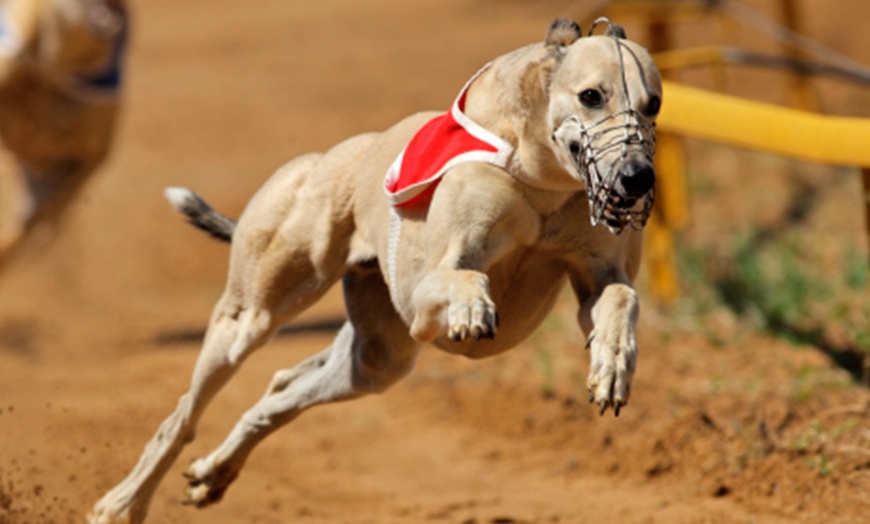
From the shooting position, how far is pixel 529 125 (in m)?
4.03

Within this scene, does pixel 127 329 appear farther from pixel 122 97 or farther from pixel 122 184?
pixel 122 184

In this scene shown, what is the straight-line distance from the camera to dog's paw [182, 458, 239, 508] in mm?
5234

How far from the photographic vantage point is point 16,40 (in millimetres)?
8984

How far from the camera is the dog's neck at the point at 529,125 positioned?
398 centimetres

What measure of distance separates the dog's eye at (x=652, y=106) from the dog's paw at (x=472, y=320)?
66cm

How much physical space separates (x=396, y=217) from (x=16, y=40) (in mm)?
5346

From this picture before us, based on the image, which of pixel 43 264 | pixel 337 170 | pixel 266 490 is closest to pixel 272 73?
pixel 43 264

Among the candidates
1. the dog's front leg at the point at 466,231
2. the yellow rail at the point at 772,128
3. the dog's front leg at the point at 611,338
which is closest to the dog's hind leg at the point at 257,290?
the dog's front leg at the point at 466,231

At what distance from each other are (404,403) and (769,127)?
246 cm

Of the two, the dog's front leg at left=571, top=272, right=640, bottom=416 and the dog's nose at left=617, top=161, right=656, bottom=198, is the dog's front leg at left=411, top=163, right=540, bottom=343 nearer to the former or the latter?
the dog's front leg at left=571, top=272, right=640, bottom=416

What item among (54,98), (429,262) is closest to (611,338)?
(429,262)

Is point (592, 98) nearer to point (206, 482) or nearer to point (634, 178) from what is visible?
point (634, 178)

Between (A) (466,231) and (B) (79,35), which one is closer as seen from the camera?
(A) (466,231)

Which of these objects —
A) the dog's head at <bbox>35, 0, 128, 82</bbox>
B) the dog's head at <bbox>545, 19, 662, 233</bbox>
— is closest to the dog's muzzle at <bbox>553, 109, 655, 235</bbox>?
the dog's head at <bbox>545, 19, 662, 233</bbox>
